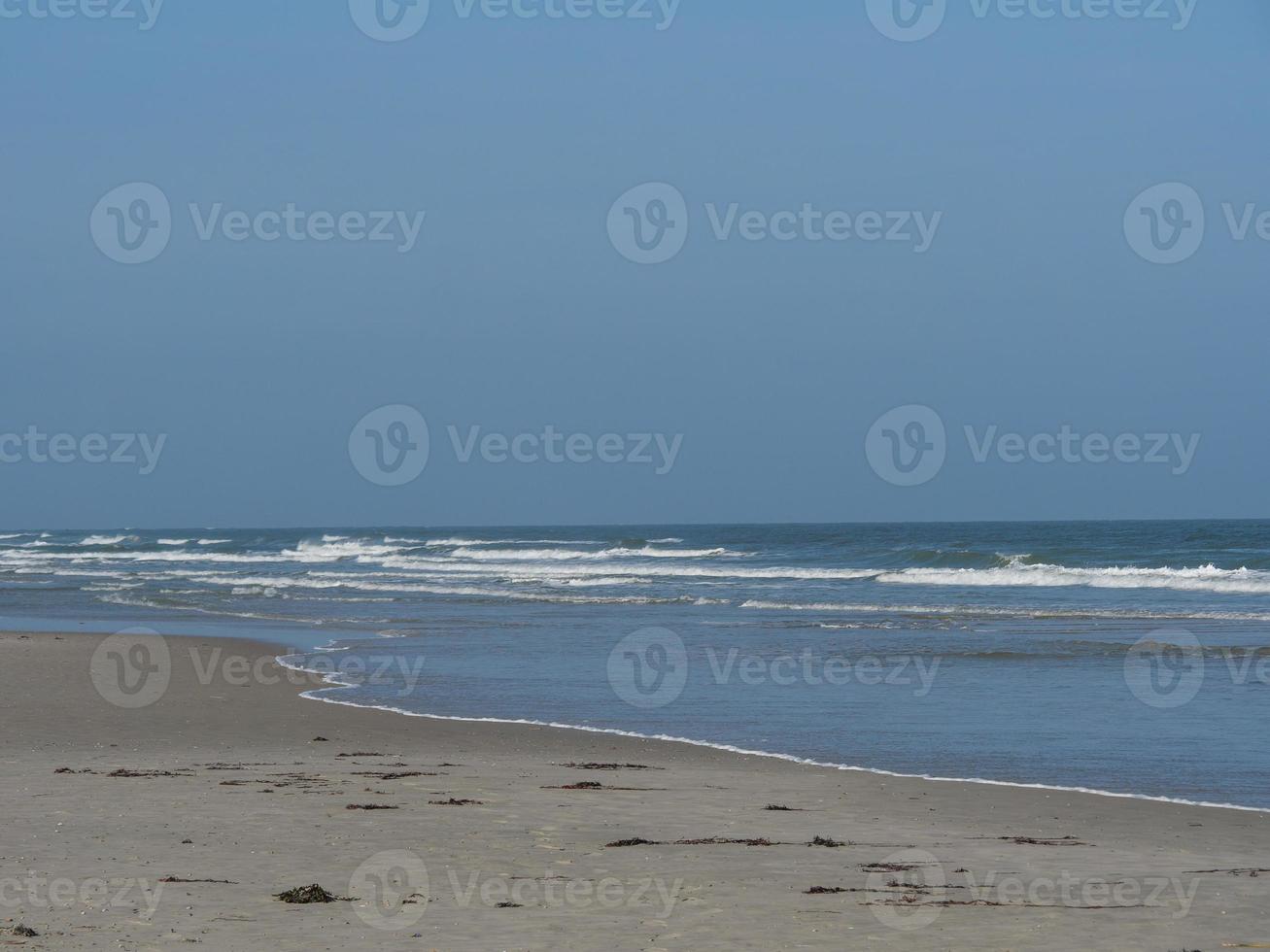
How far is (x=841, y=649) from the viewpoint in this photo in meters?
21.4

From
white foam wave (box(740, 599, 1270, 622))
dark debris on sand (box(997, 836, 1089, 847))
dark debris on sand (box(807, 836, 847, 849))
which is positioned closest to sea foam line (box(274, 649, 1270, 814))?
dark debris on sand (box(997, 836, 1089, 847))

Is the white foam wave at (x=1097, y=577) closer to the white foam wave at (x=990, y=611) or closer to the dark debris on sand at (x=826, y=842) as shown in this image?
the white foam wave at (x=990, y=611)

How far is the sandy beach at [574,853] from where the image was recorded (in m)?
6.18

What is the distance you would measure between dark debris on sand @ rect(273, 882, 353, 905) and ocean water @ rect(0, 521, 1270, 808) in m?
5.87

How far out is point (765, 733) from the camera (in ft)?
43.7

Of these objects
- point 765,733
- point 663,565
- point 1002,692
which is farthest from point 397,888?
point 663,565

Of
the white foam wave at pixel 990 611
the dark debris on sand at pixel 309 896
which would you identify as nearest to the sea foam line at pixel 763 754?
the dark debris on sand at pixel 309 896

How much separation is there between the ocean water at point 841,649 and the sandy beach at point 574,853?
1.58 m

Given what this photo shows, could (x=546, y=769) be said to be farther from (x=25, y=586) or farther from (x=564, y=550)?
(x=564, y=550)

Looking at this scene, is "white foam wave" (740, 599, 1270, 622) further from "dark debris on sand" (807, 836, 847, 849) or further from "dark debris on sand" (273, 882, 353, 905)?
"dark debris on sand" (273, 882, 353, 905)

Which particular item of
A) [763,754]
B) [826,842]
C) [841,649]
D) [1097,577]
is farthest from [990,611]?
[826,842]

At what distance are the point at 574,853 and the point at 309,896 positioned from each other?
69.5 inches

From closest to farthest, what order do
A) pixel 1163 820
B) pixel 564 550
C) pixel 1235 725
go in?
pixel 1163 820 < pixel 1235 725 < pixel 564 550

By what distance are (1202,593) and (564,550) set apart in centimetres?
4190
